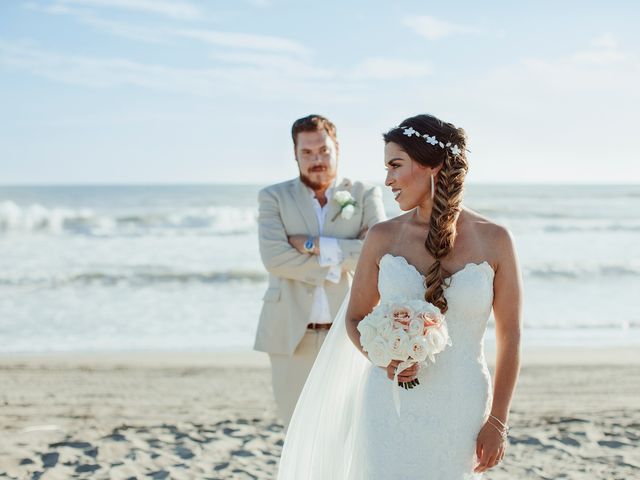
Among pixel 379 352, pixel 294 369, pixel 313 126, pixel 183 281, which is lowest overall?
pixel 183 281

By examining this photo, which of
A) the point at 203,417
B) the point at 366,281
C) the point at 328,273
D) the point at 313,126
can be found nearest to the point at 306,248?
the point at 328,273

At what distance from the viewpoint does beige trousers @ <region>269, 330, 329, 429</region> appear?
4438 mm

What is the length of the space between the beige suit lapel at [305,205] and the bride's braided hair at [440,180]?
5.59 ft

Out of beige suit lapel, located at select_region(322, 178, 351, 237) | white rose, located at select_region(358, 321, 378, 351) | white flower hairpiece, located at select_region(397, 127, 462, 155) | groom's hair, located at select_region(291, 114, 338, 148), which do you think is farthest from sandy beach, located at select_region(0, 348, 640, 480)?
white flower hairpiece, located at select_region(397, 127, 462, 155)

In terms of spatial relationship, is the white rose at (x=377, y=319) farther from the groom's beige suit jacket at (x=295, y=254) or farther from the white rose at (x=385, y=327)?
the groom's beige suit jacket at (x=295, y=254)

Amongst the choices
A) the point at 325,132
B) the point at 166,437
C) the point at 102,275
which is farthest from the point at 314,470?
the point at 102,275

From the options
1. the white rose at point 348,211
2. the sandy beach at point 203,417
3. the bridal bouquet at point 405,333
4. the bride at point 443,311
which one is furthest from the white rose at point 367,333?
the sandy beach at point 203,417

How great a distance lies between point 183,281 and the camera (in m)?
16.3

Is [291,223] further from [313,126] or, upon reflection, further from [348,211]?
[313,126]

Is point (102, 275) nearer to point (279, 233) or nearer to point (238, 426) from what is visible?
point (238, 426)

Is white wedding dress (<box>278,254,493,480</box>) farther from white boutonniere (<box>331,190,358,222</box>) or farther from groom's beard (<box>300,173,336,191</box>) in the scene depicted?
groom's beard (<box>300,173,336,191</box>)

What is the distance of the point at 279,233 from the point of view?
4.59m

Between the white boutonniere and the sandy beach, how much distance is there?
2088 millimetres

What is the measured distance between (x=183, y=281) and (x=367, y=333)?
13.9 metres
